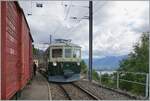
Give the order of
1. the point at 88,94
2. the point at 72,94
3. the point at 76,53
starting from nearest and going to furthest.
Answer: the point at 88,94 < the point at 72,94 < the point at 76,53

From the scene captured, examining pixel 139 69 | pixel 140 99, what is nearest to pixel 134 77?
pixel 139 69

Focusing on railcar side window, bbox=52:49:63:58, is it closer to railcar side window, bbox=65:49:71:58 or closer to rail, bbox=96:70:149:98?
railcar side window, bbox=65:49:71:58

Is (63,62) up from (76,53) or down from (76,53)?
down

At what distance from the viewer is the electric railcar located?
21.9 metres

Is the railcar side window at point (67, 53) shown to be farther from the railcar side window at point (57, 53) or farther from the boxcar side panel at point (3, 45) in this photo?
the boxcar side panel at point (3, 45)

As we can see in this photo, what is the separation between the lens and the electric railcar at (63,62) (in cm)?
2191

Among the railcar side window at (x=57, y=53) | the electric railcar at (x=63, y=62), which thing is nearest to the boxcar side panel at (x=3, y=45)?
the electric railcar at (x=63, y=62)

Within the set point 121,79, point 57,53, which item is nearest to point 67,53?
point 57,53

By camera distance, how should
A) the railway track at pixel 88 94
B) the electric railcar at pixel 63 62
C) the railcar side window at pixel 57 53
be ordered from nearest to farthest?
1. the railway track at pixel 88 94
2. the electric railcar at pixel 63 62
3. the railcar side window at pixel 57 53

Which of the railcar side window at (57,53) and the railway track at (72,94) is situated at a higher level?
the railcar side window at (57,53)

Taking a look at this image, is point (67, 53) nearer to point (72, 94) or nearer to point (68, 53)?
point (68, 53)

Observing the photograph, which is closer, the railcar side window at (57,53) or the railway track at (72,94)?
the railway track at (72,94)

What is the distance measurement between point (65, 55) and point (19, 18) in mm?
12837

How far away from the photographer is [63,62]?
22.1m
